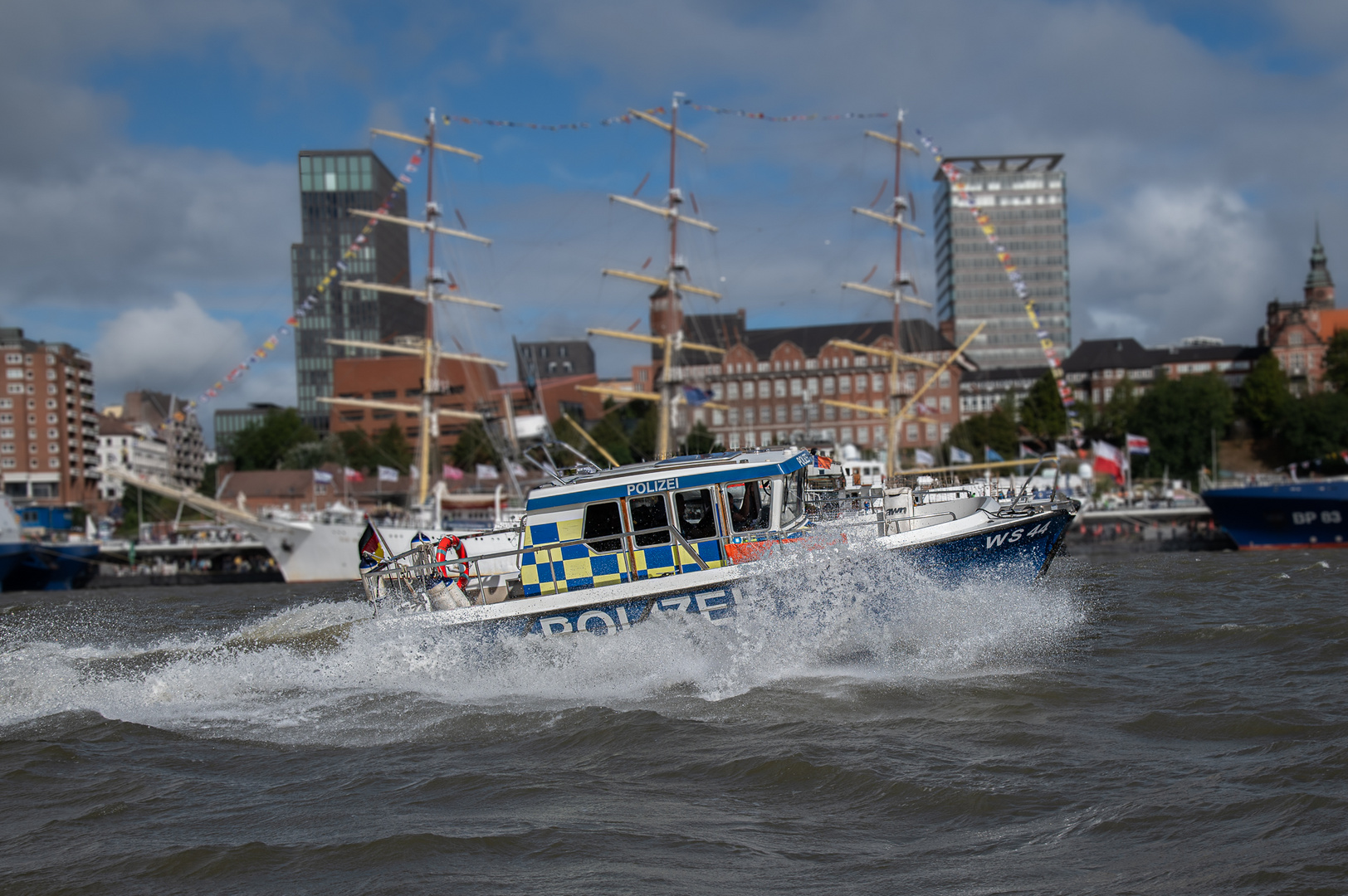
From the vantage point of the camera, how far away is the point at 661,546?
15602 mm

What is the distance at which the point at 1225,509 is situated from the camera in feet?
194

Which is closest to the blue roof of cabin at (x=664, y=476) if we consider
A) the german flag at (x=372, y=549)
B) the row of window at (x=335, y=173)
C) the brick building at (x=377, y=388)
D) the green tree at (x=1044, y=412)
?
the german flag at (x=372, y=549)

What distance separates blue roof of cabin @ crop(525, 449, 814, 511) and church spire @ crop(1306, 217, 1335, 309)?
160m

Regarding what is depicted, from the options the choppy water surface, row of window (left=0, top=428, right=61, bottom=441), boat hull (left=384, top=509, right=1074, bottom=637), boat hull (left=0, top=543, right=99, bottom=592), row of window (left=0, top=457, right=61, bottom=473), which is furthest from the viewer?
row of window (left=0, top=428, right=61, bottom=441)

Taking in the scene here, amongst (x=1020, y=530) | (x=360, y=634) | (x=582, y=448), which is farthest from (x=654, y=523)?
(x=582, y=448)

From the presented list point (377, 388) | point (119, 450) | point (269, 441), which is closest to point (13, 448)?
point (269, 441)

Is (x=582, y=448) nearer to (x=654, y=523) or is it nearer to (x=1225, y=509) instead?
(x=1225, y=509)

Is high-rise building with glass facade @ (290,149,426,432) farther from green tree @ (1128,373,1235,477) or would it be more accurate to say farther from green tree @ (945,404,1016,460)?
green tree @ (1128,373,1235,477)

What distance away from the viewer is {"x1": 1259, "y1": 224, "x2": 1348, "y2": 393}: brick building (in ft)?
452

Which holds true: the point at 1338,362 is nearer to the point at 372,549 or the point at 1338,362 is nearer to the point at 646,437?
the point at 646,437

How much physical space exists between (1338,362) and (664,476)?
135959 mm

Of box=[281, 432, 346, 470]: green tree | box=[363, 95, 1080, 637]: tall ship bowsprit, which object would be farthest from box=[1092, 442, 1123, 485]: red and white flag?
box=[281, 432, 346, 470]: green tree

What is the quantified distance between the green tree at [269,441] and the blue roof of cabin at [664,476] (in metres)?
139

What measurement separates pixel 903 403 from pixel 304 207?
14132 centimetres
